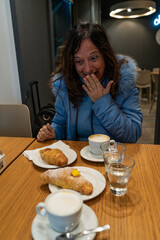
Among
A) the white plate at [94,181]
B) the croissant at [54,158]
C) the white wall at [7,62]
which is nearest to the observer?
the white plate at [94,181]

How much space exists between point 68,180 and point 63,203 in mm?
173

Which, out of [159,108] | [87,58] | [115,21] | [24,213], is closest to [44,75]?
[159,108]

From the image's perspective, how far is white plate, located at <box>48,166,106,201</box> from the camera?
2.20 ft

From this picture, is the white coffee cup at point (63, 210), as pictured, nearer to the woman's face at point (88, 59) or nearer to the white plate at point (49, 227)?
the white plate at point (49, 227)

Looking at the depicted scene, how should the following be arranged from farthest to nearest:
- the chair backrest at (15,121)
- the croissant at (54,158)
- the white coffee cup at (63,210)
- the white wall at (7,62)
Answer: the white wall at (7,62) < the chair backrest at (15,121) < the croissant at (54,158) < the white coffee cup at (63,210)

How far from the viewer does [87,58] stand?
118cm

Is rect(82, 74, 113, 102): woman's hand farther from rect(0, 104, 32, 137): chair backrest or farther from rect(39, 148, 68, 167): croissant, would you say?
rect(0, 104, 32, 137): chair backrest

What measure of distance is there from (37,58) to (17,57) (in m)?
0.49

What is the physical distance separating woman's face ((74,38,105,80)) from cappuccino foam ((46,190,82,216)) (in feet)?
2.79

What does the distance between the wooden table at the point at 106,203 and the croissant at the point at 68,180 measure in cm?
4

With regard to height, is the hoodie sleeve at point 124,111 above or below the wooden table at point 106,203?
above

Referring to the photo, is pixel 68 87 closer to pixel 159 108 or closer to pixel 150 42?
pixel 159 108

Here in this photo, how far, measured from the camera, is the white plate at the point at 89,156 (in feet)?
2.98

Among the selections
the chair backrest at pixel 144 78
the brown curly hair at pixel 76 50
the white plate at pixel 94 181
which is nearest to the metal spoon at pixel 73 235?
the white plate at pixel 94 181
